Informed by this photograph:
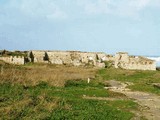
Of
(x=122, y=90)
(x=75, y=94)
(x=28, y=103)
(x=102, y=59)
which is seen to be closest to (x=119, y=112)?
(x=28, y=103)

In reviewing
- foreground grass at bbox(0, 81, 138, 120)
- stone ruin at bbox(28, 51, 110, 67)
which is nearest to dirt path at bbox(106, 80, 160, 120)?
foreground grass at bbox(0, 81, 138, 120)

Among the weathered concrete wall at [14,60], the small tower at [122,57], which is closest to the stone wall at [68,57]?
the small tower at [122,57]

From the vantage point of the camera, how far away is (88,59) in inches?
3150

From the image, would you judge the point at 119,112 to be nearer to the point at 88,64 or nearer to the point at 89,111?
the point at 89,111

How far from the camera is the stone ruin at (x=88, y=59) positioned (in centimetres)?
7106

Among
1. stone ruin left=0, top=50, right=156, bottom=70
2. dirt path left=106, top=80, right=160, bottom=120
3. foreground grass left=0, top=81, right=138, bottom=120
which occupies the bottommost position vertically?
dirt path left=106, top=80, right=160, bottom=120

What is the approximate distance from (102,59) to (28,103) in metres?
61.2

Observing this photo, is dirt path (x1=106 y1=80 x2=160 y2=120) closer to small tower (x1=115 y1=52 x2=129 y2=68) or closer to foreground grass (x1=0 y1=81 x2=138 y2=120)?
foreground grass (x1=0 y1=81 x2=138 y2=120)

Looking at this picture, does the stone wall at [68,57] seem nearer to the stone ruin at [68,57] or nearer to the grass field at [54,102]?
the stone ruin at [68,57]

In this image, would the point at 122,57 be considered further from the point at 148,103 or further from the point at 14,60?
the point at 148,103

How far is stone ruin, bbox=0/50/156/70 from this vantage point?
71062 millimetres

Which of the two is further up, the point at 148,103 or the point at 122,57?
the point at 122,57

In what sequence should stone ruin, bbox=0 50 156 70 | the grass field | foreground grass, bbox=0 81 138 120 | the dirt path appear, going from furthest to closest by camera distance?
stone ruin, bbox=0 50 156 70
the dirt path
the grass field
foreground grass, bbox=0 81 138 120

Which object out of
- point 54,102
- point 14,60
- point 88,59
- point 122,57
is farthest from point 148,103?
point 88,59
